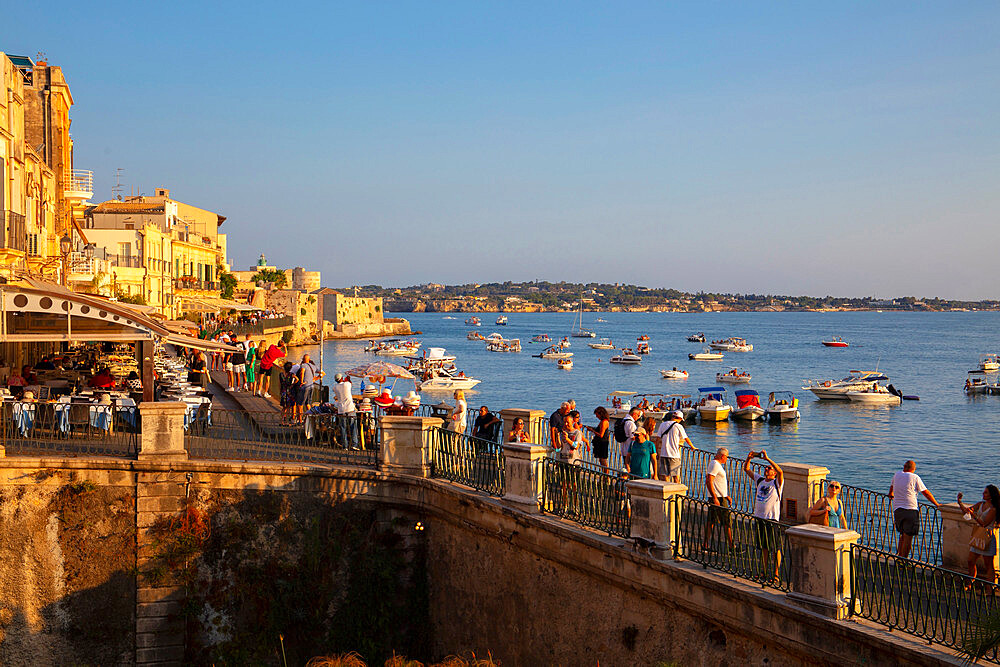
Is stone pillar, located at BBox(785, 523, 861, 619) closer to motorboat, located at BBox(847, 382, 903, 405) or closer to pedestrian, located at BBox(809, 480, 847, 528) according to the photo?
pedestrian, located at BBox(809, 480, 847, 528)

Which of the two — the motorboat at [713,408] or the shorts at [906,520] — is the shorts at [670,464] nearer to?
the shorts at [906,520]

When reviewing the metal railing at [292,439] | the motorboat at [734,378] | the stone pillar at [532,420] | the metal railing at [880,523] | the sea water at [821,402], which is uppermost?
the stone pillar at [532,420]

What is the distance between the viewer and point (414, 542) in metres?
14.1

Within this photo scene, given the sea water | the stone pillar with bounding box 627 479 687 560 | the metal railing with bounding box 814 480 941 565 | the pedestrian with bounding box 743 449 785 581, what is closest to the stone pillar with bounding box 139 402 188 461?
the stone pillar with bounding box 627 479 687 560

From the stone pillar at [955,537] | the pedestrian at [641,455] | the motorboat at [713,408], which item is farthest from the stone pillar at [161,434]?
the motorboat at [713,408]

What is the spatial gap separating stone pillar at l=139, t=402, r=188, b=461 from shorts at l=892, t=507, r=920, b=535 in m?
10.3

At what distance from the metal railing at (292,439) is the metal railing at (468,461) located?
101 cm

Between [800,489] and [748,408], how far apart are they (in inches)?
1770

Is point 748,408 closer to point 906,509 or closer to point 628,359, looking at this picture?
point 906,509

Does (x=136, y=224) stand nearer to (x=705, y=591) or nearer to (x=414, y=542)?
(x=414, y=542)

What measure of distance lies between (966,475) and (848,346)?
12683 centimetres

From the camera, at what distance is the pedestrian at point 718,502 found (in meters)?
10.2

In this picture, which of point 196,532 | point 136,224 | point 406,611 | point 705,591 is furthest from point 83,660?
point 136,224

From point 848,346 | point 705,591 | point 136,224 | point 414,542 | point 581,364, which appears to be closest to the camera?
point 705,591
